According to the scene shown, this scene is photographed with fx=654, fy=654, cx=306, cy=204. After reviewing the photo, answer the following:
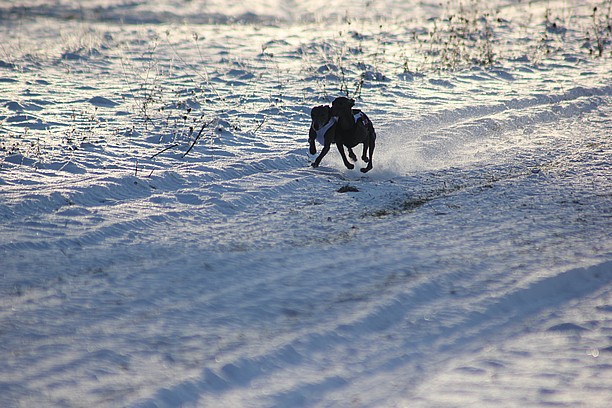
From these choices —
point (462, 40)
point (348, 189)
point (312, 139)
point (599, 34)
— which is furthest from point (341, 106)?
point (599, 34)

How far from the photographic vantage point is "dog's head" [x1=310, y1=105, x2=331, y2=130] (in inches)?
280

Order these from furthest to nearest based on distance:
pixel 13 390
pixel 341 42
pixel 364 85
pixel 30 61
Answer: pixel 341 42 → pixel 30 61 → pixel 364 85 → pixel 13 390

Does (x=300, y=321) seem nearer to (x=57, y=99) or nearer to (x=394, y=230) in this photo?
(x=394, y=230)

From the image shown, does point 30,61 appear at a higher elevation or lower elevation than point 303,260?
higher

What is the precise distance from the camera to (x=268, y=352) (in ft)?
11.6

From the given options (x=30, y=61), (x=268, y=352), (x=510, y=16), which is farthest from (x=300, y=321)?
(x=510, y=16)

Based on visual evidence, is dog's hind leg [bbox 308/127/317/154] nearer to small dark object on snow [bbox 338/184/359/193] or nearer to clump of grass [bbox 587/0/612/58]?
small dark object on snow [bbox 338/184/359/193]

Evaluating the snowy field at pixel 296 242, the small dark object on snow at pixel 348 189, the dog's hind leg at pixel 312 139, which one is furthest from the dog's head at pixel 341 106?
the small dark object on snow at pixel 348 189

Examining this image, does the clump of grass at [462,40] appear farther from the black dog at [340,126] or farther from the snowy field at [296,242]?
the black dog at [340,126]

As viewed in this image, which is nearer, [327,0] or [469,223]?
[469,223]

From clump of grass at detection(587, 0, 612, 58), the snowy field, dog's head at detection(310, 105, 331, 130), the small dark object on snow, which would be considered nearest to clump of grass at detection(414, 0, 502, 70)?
the snowy field

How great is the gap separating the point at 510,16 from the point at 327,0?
6.45 metres

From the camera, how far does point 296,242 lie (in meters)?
5.13

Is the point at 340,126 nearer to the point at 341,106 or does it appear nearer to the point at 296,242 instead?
the point at 341,106
